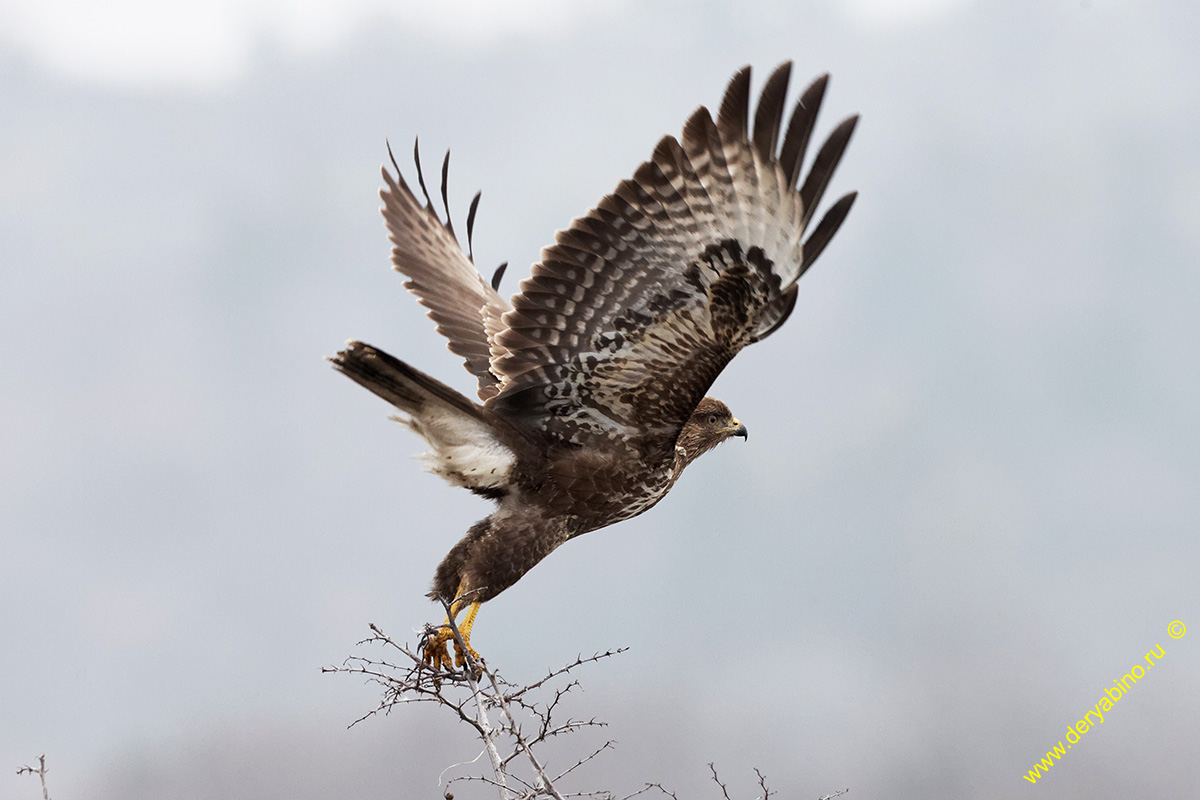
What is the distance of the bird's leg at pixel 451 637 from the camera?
4.93 m

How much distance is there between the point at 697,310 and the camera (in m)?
5.00

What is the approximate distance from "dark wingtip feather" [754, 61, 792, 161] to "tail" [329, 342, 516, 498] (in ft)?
6.03

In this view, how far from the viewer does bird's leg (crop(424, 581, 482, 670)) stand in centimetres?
493

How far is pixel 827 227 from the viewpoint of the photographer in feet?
15.3

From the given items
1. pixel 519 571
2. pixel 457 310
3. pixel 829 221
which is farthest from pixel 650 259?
pixel 457 310

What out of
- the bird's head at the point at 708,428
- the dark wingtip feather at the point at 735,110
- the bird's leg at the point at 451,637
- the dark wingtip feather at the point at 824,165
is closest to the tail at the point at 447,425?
the bird's leg at the point at 451,637

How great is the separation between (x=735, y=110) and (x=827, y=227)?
624 millimetres

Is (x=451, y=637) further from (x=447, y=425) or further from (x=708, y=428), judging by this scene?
(x=708, y=428)

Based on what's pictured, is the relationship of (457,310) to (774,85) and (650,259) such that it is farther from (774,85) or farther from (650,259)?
(774,85)

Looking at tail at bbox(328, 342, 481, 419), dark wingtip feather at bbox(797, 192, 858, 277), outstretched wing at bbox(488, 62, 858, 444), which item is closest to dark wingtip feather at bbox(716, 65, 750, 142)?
outstretched wing at bbox(488, 62, 858, 444)

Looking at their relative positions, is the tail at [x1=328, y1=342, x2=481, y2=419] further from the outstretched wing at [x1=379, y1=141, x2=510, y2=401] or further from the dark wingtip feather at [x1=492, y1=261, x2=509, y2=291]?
the dark wingtip feather at [x1=492, y1=261, x2=509, y2=291]

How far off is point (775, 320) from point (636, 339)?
0.66m

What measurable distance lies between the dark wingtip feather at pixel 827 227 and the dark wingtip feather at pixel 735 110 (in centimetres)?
49

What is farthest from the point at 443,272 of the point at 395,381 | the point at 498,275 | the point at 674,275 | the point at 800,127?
the point at 800,127
